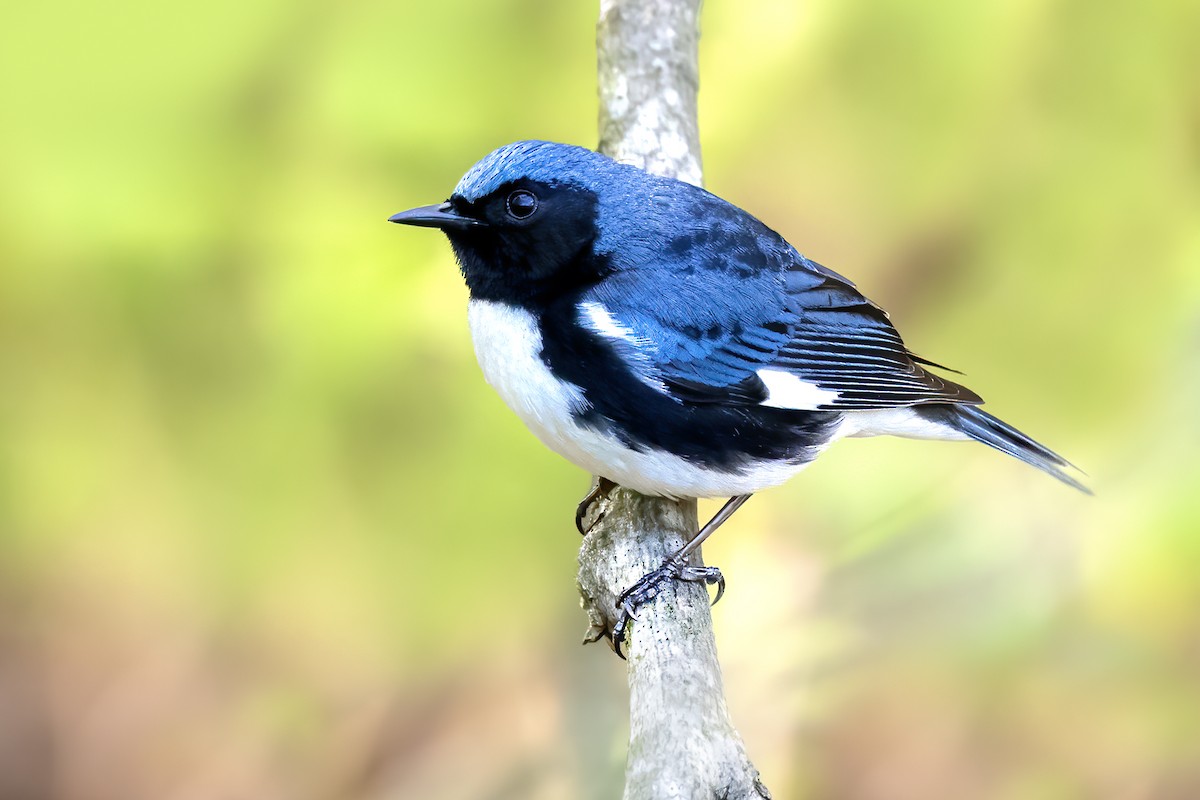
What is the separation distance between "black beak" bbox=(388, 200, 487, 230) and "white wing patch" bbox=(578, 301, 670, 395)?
→ 282 millimetres

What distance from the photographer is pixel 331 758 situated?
10.2ft

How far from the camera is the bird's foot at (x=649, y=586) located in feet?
7.06

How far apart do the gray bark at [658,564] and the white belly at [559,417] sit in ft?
0.48

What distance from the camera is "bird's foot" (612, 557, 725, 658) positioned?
7.06ft

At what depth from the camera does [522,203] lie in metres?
2.21

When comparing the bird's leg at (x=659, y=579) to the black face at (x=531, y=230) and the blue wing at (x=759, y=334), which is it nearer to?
the blue wing at (x=759, y=334)

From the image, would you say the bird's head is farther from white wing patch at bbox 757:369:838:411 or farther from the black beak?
white wing patch at bbox 757:369:838:411

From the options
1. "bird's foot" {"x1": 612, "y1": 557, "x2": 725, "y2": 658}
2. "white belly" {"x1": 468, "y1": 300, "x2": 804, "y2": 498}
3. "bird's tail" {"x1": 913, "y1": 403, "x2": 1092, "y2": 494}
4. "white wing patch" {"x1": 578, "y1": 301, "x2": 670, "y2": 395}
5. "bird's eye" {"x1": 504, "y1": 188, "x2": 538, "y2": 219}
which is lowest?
"bird's foot" {"x1": 612, "y1": 557, "x2": 725, "y2": 658}

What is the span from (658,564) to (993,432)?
34.5 inches

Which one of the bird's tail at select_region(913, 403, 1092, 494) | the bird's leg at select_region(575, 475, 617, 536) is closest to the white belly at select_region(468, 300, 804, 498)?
the bird's leg at select_region(575, 475, 617, 536)

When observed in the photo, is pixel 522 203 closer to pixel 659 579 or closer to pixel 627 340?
pixel 627 340

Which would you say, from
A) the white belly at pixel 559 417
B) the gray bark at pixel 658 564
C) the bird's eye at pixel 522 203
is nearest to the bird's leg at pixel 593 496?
the gray bark at pixel 658 564

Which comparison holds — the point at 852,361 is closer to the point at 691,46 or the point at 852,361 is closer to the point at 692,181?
the point at 692,181

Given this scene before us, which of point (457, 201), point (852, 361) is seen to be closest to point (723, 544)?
point (852, 361)
